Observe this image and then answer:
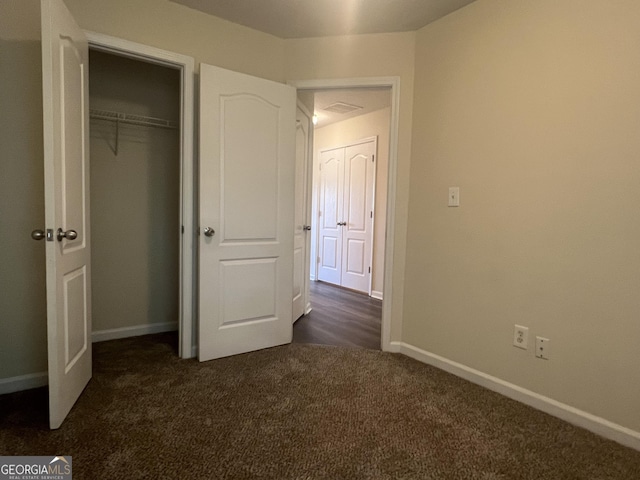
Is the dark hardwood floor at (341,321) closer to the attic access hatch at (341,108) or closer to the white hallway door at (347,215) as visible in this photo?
the white hallway door at (347,215)

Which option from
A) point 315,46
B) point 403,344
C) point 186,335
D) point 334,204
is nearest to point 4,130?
point 186,335

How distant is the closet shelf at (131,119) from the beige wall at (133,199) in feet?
0.17

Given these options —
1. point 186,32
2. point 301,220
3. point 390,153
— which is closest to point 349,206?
point 301,220

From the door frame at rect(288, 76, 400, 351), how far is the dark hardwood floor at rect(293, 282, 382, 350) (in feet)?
1.03

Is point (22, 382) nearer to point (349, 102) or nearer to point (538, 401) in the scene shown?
point (538, 401)

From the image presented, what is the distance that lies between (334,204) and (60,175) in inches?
161

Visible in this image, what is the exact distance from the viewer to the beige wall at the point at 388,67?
2588mm

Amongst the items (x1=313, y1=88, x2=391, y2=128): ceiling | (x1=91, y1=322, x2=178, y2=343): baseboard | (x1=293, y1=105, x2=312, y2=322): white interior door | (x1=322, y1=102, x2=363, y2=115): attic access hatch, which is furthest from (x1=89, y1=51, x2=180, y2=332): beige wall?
(x1=322, y1=102, x2=363, y2=115): attic access hatch

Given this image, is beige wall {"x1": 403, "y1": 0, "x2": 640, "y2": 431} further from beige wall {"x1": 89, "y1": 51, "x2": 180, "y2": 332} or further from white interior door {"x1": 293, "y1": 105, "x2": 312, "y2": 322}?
beige wall {"x1": 89, "y1": 51, "x2": 180, "y2": 332}

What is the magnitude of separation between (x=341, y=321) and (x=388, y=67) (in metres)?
2.27

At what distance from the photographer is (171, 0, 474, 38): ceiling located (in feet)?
7.38

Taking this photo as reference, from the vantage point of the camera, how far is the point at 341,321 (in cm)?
352

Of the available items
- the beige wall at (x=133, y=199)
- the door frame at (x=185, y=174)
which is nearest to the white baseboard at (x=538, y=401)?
the door frame at (x=185, y=174)

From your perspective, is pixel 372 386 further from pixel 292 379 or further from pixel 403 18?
pixel 403 18
